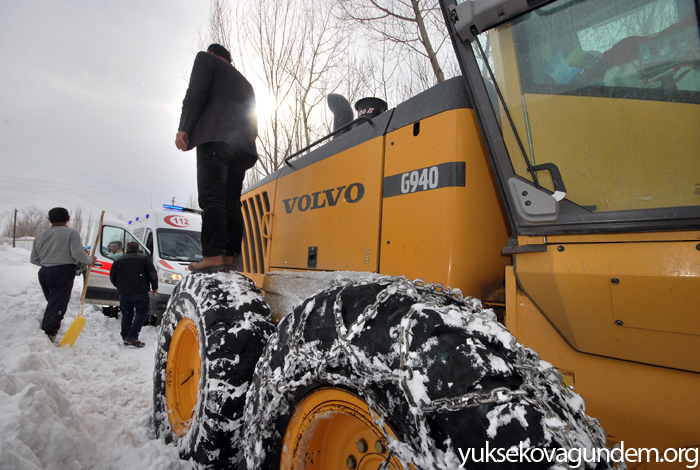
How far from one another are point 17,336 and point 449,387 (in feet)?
19.6

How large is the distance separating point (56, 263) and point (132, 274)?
1134 millimetres

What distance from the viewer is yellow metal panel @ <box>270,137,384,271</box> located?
187cm

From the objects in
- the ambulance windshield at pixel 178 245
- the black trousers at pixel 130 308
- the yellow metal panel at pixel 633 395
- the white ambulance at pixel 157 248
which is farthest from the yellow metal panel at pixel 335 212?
the ambulance windshield at pixel 178 245

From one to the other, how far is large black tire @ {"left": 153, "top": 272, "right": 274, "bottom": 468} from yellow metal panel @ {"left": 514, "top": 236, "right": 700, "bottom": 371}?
130 centimetres

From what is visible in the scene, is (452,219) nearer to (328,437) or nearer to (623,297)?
(623,297)

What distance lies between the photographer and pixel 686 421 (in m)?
1.04

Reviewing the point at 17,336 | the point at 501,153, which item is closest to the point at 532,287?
the point at 501,153

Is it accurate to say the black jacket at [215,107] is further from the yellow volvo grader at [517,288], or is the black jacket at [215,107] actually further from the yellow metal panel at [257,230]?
the yellow volvo grader at [517,288]

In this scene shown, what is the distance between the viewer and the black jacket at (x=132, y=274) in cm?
588

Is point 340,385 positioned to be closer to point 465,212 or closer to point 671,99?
point 465,212

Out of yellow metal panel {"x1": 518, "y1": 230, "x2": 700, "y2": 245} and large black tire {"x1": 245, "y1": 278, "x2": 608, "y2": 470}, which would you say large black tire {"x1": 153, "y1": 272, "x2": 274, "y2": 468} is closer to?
large black tire {"x1": 245, "y1": 278, "x2": 608, "y2": 470}

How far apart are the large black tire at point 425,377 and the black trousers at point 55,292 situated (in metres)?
5.03

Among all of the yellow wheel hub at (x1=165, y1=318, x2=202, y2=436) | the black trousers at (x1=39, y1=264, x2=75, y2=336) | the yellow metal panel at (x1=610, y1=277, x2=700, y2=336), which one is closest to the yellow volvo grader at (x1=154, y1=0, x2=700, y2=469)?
the yellow metal panel at (x1=610, y1=277, x2=700, y2=336)

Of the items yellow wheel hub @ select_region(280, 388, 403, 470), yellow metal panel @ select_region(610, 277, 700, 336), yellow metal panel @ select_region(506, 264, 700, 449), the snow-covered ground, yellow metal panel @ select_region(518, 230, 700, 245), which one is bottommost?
the snow-covered ground
